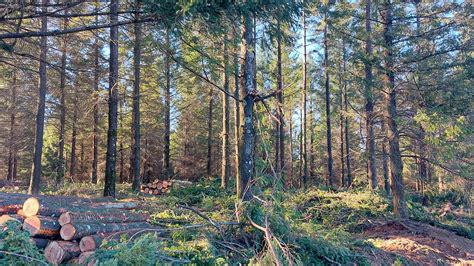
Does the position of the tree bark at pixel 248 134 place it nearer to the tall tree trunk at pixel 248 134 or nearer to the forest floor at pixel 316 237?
the tall tree trunk at pixel 248 134

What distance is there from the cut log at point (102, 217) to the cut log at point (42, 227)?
10 cm

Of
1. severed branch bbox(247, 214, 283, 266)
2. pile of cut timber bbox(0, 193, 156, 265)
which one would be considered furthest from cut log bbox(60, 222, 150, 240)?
severed branch bbox(247, 214, 283, 266)

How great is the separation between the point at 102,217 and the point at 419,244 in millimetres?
6913

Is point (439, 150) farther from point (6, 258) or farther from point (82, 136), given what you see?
point (82, 136)

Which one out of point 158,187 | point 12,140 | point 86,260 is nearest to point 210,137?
point 158,187

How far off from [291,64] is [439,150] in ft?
53.4

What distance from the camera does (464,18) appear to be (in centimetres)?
1011

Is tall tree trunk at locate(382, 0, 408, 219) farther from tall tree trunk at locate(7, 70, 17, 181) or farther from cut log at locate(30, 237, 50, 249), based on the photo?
tall tree trunk at locate(7, 70, 17, 181)

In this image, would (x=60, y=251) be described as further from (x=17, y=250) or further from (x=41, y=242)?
(x=17, y=250)

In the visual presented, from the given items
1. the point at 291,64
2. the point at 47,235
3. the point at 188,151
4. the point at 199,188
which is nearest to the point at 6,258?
the point at 47,235

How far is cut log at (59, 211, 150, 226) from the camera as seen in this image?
4752 mm

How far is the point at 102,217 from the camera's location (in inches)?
215

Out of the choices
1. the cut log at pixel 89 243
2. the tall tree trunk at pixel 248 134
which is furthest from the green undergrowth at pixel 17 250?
the tall tree trunk at pixel 248 134

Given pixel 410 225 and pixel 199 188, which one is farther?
pixel 199 188
